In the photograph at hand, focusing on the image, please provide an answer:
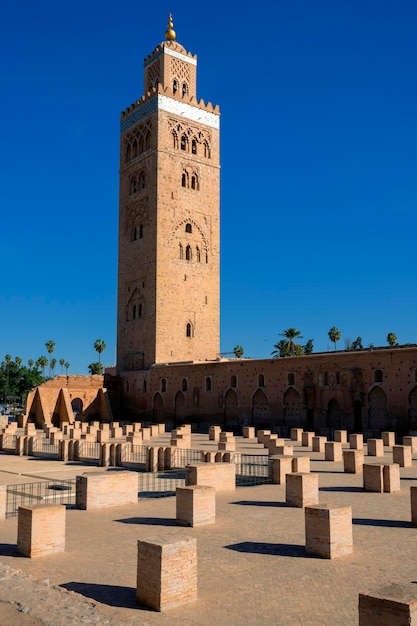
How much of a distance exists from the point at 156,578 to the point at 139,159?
127 ft

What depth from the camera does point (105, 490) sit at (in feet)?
36.2

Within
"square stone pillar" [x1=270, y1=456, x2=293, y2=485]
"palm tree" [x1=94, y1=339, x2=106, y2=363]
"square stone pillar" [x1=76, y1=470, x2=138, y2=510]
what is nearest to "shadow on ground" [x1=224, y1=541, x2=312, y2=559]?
"square stone pillar" [x1=76, y1=470, x2=138, y2=510]

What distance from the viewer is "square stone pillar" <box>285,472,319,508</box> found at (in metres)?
10.8

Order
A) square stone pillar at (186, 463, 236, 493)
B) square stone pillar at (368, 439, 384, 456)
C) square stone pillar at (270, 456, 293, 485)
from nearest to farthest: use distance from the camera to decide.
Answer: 1. square stone pillar at (186, 463, 236, 493)
2. square stone pillar at (270, 456, 293, 485)
3. square stone pillar at (368, 439, 384, 456)

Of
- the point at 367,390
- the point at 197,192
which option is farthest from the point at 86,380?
the point at 367,390

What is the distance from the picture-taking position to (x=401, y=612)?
175 inches

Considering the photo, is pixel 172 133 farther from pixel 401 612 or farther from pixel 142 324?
pixel 401 612

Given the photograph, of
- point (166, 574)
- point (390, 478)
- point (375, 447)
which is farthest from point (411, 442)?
point (166, 574)

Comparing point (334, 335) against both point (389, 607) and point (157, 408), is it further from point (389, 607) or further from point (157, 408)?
point (389, 607)

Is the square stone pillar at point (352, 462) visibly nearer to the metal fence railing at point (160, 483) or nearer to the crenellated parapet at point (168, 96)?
the metal fence railing at point (160, 483)

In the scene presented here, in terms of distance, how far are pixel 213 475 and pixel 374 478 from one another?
333cm

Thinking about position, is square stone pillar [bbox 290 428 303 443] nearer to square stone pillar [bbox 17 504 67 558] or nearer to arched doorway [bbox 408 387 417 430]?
arched doorway [bbox 408 387 417 430]

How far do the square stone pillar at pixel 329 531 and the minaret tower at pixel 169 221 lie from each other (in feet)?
101

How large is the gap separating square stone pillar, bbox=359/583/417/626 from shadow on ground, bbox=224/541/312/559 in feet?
9.18
